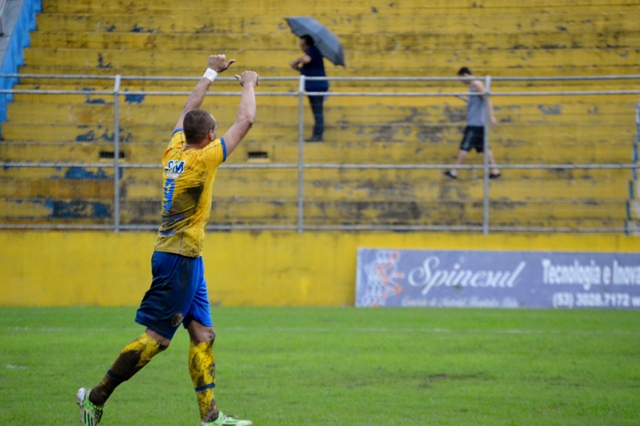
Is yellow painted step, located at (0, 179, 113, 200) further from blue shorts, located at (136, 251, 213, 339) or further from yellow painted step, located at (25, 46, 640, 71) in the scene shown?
blue shorts, located at (136, 251, 213, 339)

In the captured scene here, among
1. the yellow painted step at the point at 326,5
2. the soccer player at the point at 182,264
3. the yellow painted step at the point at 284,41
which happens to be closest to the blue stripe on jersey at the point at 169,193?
the soccer player at the point at 182,264

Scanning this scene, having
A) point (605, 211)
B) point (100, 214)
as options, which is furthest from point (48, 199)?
point (605, 211)

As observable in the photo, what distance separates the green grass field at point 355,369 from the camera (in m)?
6.10

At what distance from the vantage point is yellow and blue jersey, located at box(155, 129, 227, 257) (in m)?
5.60

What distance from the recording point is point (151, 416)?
600 cm

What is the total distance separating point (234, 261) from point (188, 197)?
7.43 m

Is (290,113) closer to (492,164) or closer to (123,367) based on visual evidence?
(492,164)

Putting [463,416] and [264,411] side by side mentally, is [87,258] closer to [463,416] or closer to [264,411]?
[264,411]

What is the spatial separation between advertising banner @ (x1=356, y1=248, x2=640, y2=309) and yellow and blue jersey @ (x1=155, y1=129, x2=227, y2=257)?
24.3 ft

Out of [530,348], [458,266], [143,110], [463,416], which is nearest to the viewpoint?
[463,416]

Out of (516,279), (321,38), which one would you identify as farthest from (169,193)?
(321,38)

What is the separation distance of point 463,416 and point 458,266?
6.82m

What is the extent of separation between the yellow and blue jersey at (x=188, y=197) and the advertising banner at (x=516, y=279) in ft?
24.3

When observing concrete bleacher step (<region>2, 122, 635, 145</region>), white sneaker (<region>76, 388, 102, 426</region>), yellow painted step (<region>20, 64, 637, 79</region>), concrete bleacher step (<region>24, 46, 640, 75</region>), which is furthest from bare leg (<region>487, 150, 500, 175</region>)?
white sneaker (<region>76, 388, 102, 426</region>)
